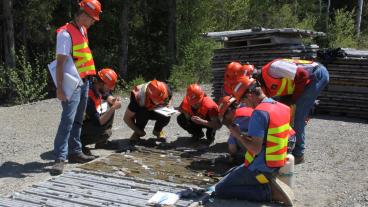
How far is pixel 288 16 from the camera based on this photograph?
91.6 feet

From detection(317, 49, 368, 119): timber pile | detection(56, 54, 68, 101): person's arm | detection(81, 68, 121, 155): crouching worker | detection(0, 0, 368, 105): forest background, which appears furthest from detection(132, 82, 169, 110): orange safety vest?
detection(0, 0, 368, 105): forest background

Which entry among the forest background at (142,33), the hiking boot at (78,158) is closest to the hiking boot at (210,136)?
the hiking boot at (78,158)

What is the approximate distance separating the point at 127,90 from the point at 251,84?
10.4 metres

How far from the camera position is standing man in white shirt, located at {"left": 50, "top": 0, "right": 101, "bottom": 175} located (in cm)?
579

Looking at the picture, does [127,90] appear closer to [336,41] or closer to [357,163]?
[357,163]

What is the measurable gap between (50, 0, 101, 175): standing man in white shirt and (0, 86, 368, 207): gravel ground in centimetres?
39

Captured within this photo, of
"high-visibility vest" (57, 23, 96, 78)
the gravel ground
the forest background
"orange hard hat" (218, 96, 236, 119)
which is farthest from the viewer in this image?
the forest background

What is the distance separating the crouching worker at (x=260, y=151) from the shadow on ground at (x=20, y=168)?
249 cm

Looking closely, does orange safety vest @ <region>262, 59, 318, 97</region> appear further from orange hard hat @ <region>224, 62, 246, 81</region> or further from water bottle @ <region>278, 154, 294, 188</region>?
water bottle @ <region>278, 154, 294, 188</region>

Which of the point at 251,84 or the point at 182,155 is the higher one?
the point at 251,84

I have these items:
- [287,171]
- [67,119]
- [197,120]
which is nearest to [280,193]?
[287,171]

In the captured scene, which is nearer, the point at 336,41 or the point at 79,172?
the point at 79,172

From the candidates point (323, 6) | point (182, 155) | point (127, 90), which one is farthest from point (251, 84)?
point (323, 6)

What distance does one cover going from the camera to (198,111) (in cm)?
723
